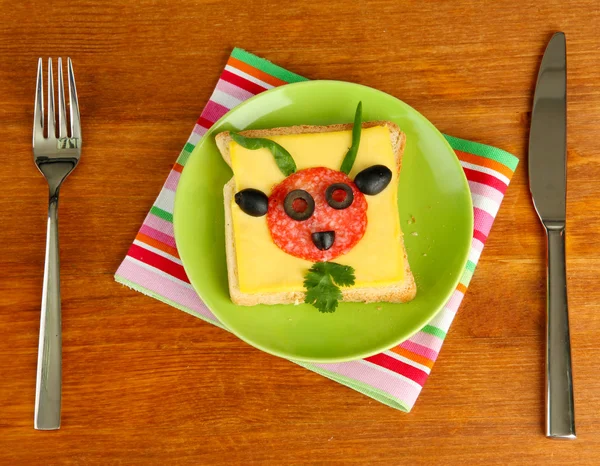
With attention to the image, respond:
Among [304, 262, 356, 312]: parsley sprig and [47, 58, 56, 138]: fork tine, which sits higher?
[47, 58, 56, 138]: fork tine

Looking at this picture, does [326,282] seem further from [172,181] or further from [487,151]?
[487,151]

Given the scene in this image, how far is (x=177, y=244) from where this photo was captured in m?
2.42

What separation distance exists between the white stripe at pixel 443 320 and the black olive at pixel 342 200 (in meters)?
0.70

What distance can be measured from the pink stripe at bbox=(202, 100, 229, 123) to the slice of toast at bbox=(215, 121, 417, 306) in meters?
0.23

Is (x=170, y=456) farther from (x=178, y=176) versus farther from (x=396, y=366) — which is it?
(x=178, y=176)

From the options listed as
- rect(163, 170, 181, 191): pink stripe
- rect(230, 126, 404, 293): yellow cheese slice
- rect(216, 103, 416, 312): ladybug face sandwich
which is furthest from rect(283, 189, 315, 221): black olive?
rect(163, 170, 181, 191): pink stripe

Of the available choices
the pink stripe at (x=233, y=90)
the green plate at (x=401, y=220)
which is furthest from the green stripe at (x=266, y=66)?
the green plate at (x=401, y=220)

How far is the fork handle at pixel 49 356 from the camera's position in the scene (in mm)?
2500

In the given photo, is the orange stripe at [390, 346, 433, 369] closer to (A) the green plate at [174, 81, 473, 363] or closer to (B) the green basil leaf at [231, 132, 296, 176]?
(A) the green plate at [174, 81, 473, 363]

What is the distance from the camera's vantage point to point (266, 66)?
8.99 ft

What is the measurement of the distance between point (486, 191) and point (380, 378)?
38.4 inches

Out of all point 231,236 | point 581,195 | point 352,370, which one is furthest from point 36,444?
point 581,195

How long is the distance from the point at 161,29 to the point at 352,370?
1850 mm

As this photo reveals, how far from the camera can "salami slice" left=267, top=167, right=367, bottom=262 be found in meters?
2.33
